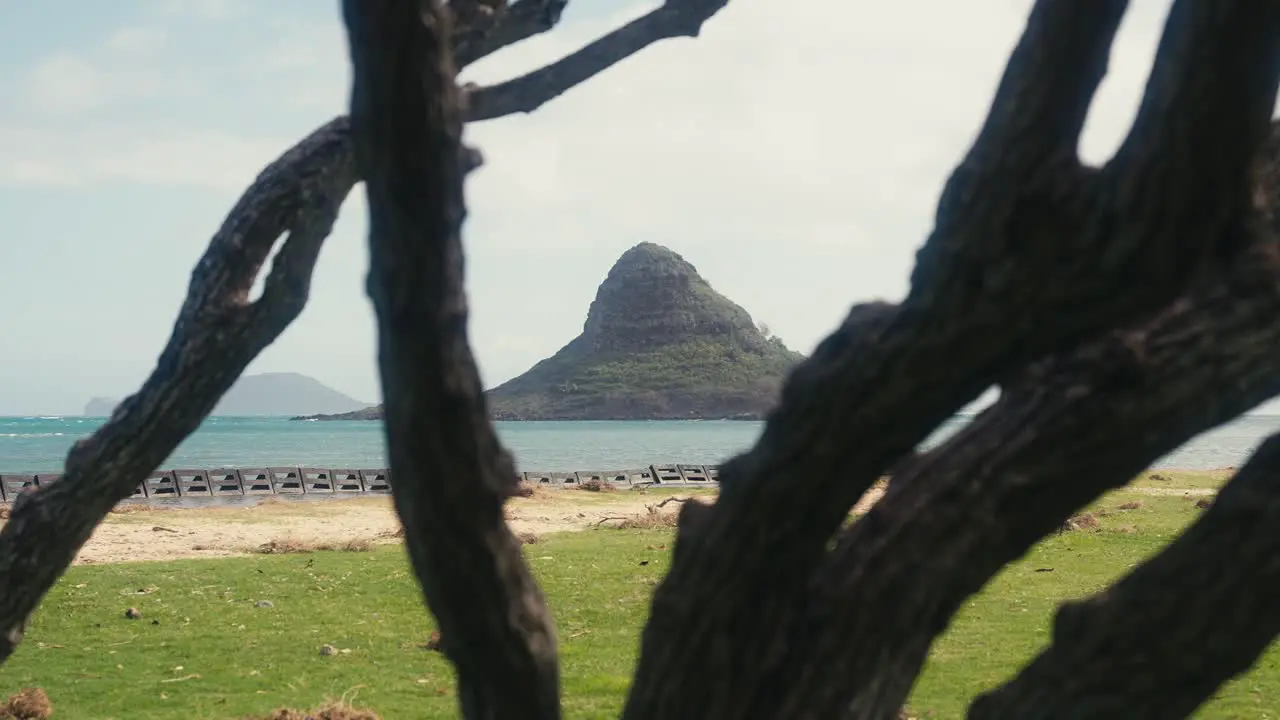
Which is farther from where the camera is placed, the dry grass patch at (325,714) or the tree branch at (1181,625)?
the dry grass patch at (325,714)

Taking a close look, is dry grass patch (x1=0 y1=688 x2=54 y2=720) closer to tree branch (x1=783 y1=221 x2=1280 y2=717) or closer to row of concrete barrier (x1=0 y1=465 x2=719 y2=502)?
tree branch (x1=783 y1=221 x2=1280 y2=717)

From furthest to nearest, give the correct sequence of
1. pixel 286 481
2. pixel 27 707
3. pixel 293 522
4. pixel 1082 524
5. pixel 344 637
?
pixel 286 481, pixel 293 522, pixel 1082 524, pixel 344 637, pixel 27 707

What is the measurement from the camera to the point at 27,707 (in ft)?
28.9

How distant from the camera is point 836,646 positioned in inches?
114

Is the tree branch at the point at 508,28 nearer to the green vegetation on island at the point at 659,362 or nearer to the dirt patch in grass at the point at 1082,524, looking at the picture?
the dirt patch in grass at the point at 1082,524

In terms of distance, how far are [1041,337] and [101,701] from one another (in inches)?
354

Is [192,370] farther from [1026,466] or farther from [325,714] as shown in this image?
[325,714]

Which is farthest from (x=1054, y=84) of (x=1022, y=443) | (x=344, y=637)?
(x=344, y=637)

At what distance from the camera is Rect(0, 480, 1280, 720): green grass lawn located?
30.5 ft

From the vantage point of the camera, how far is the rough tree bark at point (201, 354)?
3779 millimetres

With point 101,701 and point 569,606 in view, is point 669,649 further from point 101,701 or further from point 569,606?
point 569,606

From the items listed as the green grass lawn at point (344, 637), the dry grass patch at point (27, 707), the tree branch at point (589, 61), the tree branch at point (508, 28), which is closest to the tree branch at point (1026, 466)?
the tree branch at point (589, 61)

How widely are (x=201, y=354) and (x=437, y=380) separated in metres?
1.79

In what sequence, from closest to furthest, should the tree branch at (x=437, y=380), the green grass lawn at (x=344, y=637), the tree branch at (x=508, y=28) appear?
the tree branch at (x=437, y=380) < the tree branch at (x=508, y=28) < the green grass lawn at (x=344, y=637)
